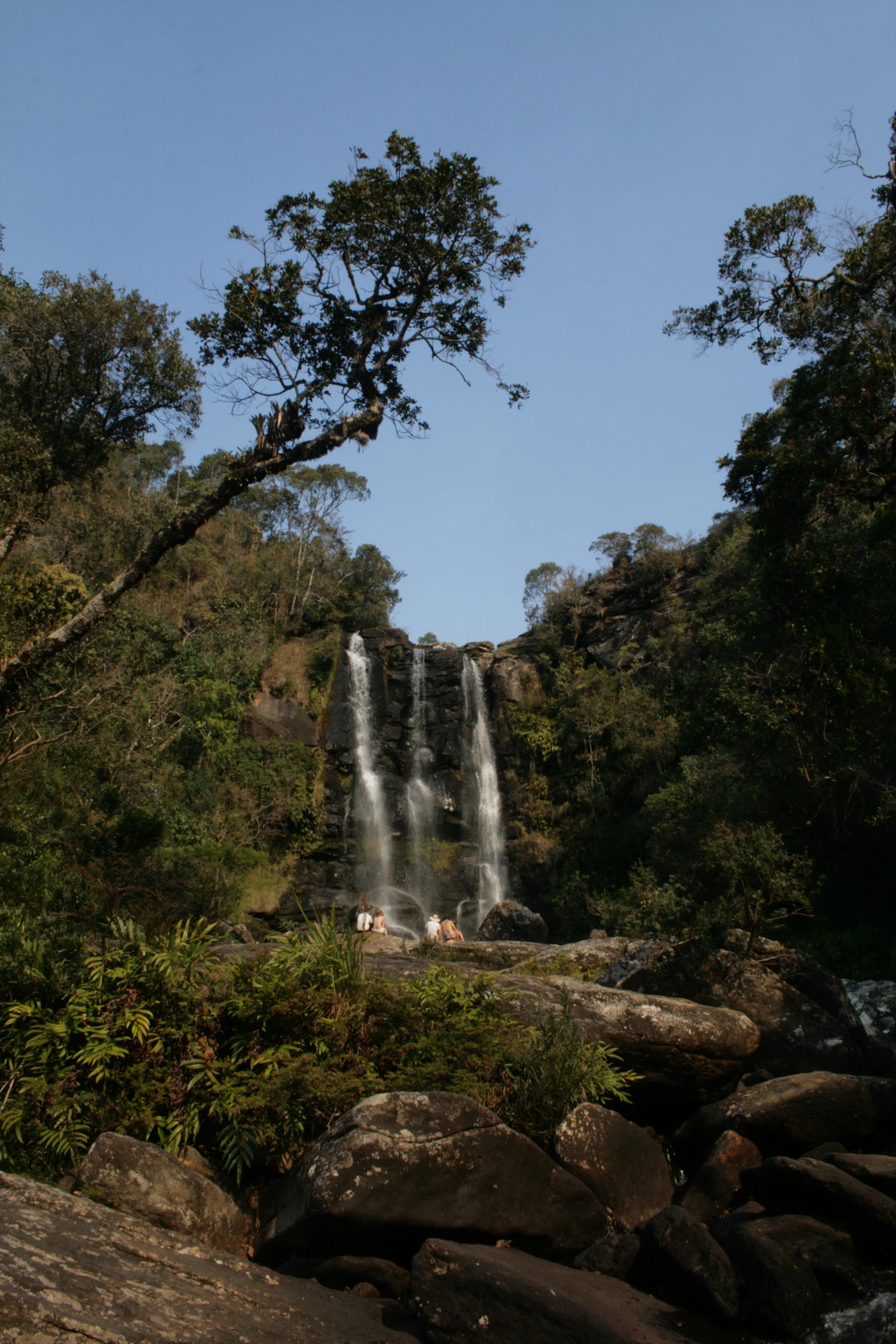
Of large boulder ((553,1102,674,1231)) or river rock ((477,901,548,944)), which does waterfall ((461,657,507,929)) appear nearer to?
river rock ((477,901,548,944))

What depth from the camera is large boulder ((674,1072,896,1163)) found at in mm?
6578

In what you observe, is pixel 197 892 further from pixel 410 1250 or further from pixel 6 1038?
pixel 410 1250

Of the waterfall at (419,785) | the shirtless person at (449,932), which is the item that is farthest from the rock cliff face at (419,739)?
the shirtless person at (449,932)

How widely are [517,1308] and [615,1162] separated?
211cm

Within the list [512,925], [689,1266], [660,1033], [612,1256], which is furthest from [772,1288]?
[512,925]

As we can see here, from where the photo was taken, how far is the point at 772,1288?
181 inches

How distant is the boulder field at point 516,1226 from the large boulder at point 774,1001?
113cm

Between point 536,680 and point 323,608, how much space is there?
9.36 meters

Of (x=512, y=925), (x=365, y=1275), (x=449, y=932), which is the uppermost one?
(x=512, y=925)

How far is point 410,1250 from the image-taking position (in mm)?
4977

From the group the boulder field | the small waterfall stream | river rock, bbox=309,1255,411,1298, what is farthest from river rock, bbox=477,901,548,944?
river rock, bbox=309,1255,411,1298

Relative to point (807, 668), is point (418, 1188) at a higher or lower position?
lower

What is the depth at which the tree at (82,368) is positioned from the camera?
19266 millimetres

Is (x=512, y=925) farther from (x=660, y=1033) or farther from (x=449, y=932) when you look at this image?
(x=660, y=1033)
